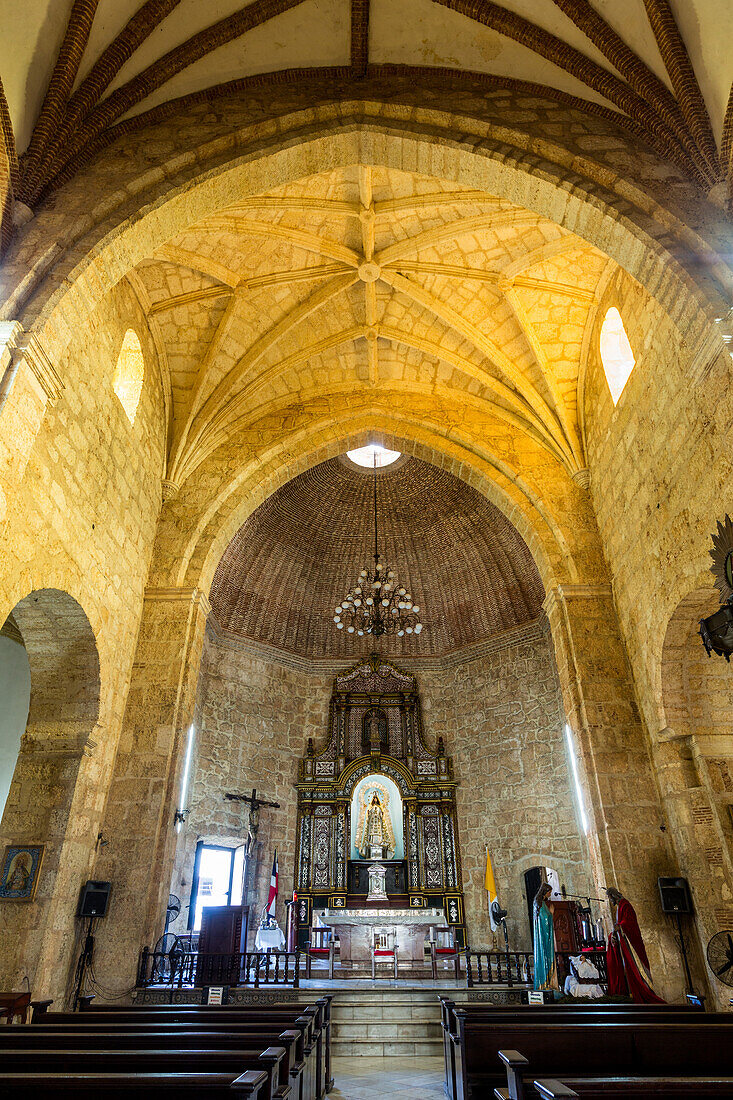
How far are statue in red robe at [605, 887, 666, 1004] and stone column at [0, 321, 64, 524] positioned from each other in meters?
8.40

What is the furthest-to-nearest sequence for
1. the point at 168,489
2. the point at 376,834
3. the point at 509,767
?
1. the point at 376,834
2. the point at 509,767
3. the point at 168,489

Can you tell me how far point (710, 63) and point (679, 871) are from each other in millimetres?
9534

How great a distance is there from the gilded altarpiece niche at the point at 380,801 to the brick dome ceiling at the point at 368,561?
4.91ft

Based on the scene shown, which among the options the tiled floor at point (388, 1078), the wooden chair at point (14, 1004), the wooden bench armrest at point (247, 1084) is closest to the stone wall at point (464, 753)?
the tiled floor at point (388, 1078)

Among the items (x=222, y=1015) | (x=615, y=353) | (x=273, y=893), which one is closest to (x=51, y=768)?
(x=222, y=1015)

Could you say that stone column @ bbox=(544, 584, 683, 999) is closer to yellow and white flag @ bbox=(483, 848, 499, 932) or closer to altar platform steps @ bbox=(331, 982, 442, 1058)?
altar platform steps @ bbox=(331, 982, 442, 1058)

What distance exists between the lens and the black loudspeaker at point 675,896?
8.87 metres

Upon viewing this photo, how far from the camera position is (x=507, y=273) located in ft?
38.3

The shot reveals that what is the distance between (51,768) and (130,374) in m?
6.13

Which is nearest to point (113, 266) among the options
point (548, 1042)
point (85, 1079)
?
point (85, 1079)

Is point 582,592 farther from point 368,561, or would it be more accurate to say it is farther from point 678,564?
point 368,561

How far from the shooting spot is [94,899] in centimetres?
912

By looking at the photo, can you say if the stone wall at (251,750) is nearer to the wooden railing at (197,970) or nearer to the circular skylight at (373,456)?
the wooden railing at (197,970)

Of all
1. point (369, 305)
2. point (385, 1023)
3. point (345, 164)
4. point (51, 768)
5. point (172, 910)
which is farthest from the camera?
point (172, 910)
